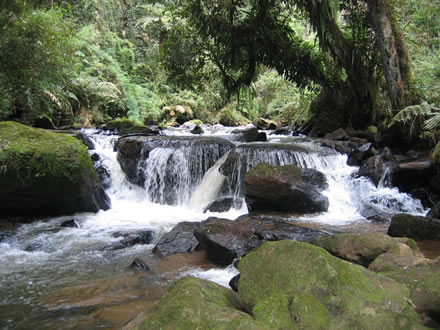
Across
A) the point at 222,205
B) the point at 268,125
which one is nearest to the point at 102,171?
the point at 222,205

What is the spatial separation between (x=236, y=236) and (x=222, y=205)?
3202mm

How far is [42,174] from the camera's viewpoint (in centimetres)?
693

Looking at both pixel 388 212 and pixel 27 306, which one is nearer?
pixel 27 306

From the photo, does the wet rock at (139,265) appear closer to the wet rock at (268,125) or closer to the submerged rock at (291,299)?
the submerged rock at (291,299)

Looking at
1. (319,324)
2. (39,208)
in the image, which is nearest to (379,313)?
(319,324)

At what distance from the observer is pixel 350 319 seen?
7.18 ft

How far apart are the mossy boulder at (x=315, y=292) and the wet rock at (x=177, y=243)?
250 cm

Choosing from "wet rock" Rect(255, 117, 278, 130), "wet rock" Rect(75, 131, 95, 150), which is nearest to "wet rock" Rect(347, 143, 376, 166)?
"wet rock" Rect(75, 131, 95, 150)

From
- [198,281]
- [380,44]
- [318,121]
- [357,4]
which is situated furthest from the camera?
[318,121]

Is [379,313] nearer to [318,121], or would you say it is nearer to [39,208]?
[39,208]

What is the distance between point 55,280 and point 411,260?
4.10m

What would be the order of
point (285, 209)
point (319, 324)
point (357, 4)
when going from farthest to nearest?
point (357, 4), point (285, 209), point (319, 324)

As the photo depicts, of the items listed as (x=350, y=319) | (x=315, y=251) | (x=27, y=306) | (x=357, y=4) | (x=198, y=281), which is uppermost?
(x=357, y=4)

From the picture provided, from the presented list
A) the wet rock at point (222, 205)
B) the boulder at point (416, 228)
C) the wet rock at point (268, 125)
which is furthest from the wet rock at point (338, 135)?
the wet rock at point (268, 125)
